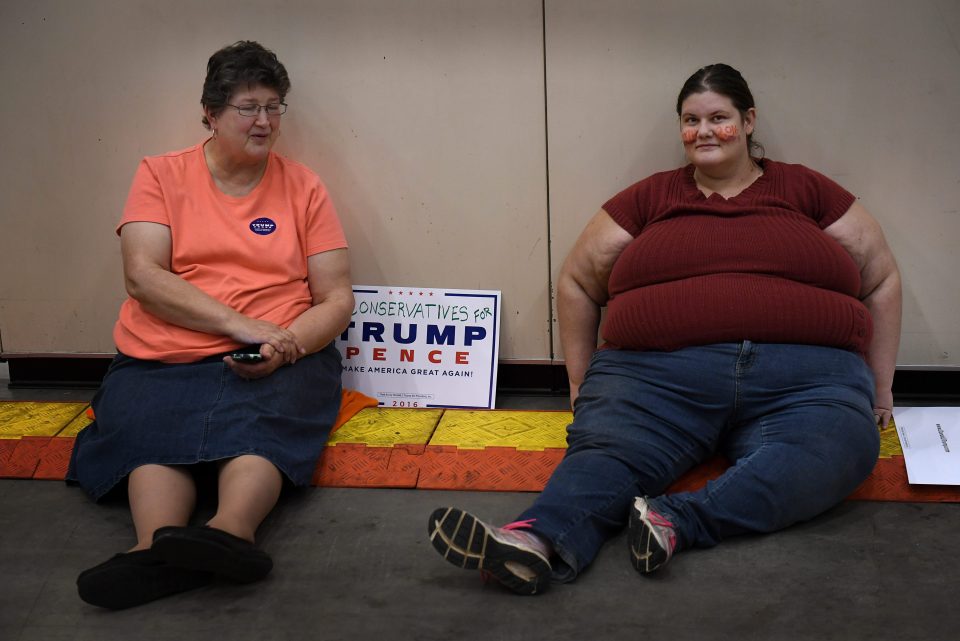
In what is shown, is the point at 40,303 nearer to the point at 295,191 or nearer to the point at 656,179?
the point at 295,191

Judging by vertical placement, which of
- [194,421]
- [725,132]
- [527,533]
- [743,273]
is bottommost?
[527,533]

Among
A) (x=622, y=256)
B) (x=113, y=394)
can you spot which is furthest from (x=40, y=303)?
(x=622, y=256)

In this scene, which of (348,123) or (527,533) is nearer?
(527,533)

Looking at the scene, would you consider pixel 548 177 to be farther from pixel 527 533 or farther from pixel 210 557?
pixel 210 557

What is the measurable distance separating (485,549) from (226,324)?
1.11 metres

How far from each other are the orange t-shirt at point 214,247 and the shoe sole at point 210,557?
794 mm

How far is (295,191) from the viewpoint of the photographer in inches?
121

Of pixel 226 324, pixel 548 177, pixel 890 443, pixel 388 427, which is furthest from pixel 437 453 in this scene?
pixel 890 443

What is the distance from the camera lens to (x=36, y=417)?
3.30m

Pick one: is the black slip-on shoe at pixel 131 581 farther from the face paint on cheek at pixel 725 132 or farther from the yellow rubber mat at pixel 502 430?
the face paint on cheek at pixel 725 132

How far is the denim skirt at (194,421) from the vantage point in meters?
2.55

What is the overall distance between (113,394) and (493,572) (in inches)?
50.7

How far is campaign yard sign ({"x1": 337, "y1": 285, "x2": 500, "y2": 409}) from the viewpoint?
3.44 m

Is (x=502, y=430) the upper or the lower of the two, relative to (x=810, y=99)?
lower
